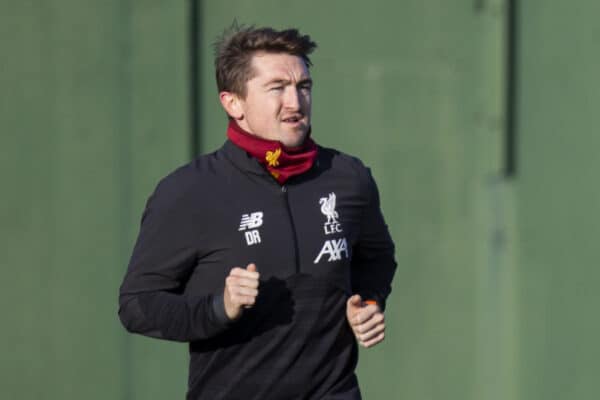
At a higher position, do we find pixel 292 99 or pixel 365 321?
pixel 292 99

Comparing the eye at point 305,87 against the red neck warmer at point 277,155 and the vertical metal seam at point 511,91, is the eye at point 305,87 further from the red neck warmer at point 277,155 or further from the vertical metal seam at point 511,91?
the vertical metal seam at point 511,91

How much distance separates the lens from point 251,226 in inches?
136

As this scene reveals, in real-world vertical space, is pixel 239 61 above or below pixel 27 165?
above

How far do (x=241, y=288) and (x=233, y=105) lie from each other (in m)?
0.69

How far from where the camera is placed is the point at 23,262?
18.8ft

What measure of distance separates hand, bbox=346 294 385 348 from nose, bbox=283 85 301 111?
1.86ft

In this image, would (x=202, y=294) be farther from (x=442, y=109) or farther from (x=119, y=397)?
(x=442, y=109)

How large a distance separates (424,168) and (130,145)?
59.3 inches

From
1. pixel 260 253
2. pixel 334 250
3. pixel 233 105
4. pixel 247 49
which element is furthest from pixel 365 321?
pixel 247 49

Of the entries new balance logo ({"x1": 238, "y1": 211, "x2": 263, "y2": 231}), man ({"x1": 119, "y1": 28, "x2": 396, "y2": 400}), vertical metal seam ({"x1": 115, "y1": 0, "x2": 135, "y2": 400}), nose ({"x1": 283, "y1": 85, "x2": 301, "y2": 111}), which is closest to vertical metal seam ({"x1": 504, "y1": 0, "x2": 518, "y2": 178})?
vertical metal seam ({"x1": 115, "y1": 0, "x2": 135, "y2": 400})

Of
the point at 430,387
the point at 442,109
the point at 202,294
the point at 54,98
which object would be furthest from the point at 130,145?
the point at 202,294

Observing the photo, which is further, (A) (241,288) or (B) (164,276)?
(B) (164,276)

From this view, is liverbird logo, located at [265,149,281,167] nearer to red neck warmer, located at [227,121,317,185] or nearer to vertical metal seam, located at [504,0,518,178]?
red neck warmer, located at [227,121,317,185]

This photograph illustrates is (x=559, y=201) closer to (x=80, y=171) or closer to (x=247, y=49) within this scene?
(x=80, y=171)
